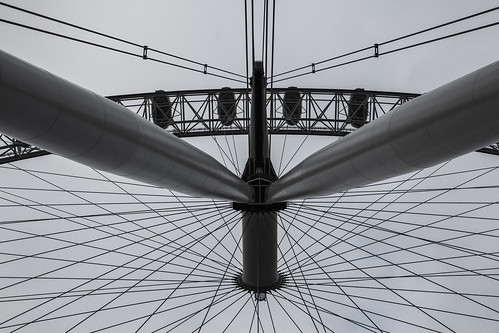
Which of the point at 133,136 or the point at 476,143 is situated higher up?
the point at 133,136

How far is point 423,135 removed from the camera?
638 cm

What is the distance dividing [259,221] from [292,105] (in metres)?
10.1

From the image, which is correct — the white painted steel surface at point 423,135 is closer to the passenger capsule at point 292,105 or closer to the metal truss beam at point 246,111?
the metal truss beam at point 246,111

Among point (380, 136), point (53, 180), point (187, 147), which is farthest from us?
point (53, 180)

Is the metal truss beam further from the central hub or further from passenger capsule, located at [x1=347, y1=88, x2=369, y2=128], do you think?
the central hub

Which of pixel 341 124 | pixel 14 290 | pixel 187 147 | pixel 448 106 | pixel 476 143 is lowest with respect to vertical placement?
pixel 476 143

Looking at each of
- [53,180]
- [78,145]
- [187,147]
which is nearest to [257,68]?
[187,147]

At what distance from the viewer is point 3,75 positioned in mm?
5379

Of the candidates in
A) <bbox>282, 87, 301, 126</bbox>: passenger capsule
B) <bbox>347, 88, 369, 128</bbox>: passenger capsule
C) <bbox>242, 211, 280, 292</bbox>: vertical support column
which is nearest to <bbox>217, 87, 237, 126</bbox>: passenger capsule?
<bbox>282, 87, 301, 126</bbox>: passenger capsule

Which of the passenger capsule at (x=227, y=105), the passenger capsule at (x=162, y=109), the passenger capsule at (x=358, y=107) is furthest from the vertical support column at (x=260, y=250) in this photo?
the passenger capsule at (x=358, y=107)

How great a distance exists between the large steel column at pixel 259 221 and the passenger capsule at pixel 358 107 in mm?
8840

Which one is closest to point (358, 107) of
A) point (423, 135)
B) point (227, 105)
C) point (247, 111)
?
point (247, 111)

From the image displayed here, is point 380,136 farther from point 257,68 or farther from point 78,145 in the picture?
point 257,68

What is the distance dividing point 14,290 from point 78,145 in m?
38.4
